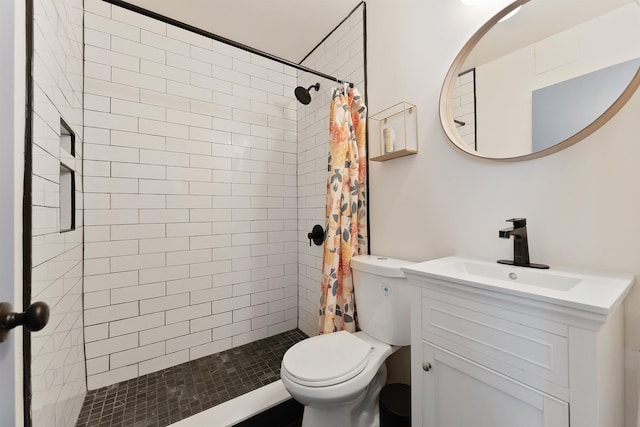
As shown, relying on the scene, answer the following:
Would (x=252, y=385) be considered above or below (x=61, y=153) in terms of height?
below

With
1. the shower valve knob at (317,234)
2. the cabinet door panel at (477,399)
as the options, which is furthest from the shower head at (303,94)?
the cabinet door panel at (477,399)

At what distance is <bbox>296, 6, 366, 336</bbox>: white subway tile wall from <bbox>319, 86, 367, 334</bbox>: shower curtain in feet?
0.97

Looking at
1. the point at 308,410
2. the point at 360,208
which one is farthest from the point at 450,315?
the point at 360,208

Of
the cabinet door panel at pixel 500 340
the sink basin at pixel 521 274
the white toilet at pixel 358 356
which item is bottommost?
the white toilet at pixel 358 356

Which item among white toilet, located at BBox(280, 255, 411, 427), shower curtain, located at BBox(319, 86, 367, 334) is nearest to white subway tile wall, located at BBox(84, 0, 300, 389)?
shower curtain, located at BBox(319, 86, 367, 334)

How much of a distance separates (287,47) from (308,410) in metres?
2.51

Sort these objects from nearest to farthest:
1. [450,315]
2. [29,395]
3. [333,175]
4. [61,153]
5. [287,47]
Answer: [29,395]
[450,315]
[61,153]
[333,175]
[287,47]

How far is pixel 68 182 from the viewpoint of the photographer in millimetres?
1371

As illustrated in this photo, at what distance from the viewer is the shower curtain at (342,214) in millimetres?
1555

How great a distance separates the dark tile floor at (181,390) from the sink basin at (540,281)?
132 centimetres

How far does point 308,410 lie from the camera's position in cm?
119

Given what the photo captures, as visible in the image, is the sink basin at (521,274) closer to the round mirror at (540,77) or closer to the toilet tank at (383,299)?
the toilet tank at (383,299)

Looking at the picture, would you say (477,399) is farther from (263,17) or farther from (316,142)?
(263,17)

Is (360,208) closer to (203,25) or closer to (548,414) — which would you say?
(548,414)
